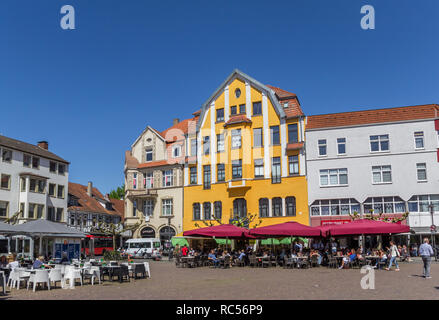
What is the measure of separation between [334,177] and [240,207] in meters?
9.34

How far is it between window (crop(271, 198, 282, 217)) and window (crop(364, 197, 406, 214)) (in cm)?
752

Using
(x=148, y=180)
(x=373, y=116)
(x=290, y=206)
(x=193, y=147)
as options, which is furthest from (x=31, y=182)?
(x=373, y=116)

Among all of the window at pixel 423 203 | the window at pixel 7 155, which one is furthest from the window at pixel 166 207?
the window at pixel 423 203

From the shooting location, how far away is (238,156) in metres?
45.3

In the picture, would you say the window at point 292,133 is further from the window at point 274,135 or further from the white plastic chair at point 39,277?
the white plastic chair at point 39,277

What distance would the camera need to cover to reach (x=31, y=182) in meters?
49.3

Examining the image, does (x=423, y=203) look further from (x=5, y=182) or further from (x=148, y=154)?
(x=5, y=182)

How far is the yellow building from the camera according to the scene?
42.9 meters

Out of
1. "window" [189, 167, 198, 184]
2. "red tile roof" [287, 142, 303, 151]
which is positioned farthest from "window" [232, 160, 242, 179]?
"red tile roof" [287, 142, 303, 151]

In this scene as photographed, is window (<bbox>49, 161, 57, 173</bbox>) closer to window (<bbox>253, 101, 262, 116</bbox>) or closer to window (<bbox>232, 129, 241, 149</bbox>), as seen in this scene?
window (<bbox>232, 129, 241, 149</bbox>)

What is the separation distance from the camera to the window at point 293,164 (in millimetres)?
42812

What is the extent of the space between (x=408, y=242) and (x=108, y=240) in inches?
1290

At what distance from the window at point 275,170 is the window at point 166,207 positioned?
11.9 meters
